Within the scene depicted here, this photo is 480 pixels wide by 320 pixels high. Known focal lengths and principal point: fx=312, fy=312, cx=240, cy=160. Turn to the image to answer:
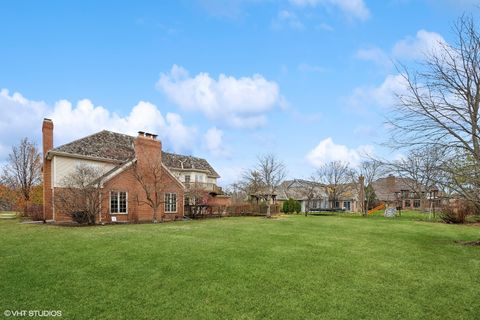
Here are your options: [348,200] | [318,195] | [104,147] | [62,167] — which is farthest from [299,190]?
[62,167]

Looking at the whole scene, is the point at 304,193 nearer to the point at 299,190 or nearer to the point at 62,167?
the point at 299,190

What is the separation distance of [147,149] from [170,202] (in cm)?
517

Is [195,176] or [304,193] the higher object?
[195,176]

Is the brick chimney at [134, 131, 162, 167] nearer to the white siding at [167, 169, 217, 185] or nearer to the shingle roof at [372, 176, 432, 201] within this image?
the white siding at [167, 169, 217, 185]

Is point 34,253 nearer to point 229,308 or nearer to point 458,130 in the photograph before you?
point 229,308

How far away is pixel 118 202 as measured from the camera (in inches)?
921

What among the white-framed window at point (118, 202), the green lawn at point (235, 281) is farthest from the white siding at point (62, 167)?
the green lawn at point (235, 281)

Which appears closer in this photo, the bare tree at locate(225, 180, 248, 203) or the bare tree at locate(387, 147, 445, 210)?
the bare tree at locate(387, 147, 445, 210)

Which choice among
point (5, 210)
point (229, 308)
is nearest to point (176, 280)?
point (229, 308)

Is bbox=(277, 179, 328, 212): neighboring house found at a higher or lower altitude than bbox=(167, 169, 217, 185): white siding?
lower

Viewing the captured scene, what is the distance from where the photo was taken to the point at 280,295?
6660 mm

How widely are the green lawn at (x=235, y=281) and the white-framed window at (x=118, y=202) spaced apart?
11144 millimetres

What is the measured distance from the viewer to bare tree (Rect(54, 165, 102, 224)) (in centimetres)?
2048

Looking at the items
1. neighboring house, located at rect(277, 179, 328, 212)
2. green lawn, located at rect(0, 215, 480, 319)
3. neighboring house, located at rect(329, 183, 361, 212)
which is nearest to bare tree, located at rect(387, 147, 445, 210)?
green lawn, located at rect(0, 215, 480, 319)
